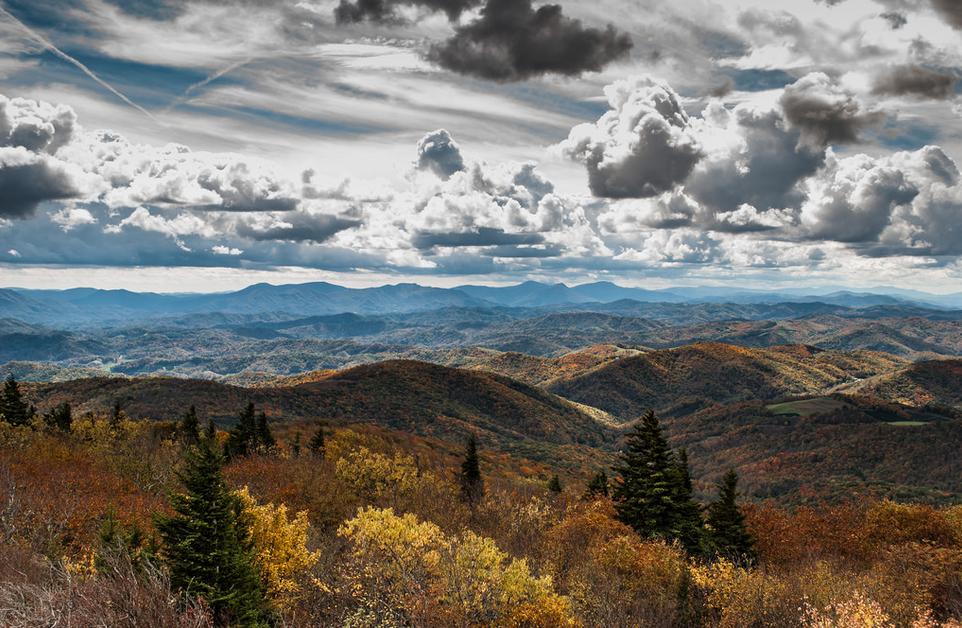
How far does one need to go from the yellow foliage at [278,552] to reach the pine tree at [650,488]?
133 ft

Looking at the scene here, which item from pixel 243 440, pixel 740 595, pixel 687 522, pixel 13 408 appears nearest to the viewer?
pixel 740 595

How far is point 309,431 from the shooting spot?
192375mm

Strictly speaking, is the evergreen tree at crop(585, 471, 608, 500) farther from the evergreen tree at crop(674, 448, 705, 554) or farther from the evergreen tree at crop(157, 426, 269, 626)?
the evergreen tree at crop(157, 426, 269, 626)

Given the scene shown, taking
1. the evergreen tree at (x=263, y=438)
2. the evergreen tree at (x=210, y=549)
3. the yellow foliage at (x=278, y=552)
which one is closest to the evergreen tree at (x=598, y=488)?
the yellow foliage at (x=278, y=552)

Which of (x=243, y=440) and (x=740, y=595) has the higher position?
(x=740, y=595)

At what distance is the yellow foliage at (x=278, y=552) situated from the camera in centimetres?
→ 4338

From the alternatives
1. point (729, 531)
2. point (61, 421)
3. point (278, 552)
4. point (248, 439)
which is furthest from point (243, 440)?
point (729, 531)

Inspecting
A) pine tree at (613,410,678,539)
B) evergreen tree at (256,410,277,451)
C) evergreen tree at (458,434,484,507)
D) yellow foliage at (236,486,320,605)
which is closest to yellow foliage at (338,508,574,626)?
yellow foliage at (236,486,320,605)

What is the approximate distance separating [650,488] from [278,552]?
45444mm

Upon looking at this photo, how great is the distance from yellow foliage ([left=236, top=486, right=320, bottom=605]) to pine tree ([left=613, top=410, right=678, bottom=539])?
40.4 metres

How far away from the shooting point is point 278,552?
45.2 metres

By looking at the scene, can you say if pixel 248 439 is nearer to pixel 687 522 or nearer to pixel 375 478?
pixel 375 478

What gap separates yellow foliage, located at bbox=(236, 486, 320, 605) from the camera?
142 ft

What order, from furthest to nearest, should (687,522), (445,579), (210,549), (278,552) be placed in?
(687,522), (278,552), (445,579), (210,549)
